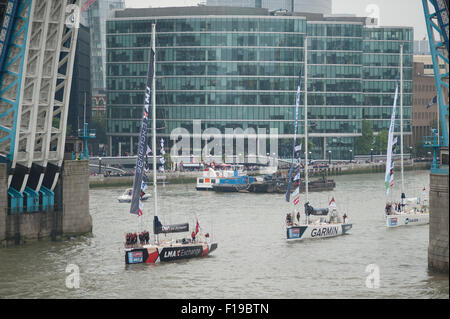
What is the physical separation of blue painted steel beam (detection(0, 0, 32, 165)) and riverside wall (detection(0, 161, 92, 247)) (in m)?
3.96

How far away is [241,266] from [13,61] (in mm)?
18665

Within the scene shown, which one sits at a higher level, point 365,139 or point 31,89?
point 31,89

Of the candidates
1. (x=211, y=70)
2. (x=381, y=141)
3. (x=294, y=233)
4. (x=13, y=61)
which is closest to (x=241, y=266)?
(x=294, y=233)

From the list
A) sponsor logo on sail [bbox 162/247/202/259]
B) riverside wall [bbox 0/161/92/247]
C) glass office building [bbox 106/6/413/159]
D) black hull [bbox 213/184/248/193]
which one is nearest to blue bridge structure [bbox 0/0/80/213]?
riverside wall [bbox 0/161/92/247]

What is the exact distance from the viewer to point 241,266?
Answer: 47344 mm

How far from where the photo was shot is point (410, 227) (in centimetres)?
6425

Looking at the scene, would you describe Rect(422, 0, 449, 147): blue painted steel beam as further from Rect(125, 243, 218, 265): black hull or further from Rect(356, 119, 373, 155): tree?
Rect(356, 119, 373, 155): tree

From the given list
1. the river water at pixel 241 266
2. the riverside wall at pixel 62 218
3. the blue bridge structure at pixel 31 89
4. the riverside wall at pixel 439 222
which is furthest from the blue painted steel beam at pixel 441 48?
the riverside wall at pixel 62 218

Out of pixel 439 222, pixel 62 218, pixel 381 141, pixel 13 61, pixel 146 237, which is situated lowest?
pixel 146 237

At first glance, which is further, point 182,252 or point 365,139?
point 365,139

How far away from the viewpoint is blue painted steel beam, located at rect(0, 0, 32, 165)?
50625mm

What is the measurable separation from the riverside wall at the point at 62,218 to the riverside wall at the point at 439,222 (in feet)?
83.3

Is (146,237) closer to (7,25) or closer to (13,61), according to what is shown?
(13,61)
